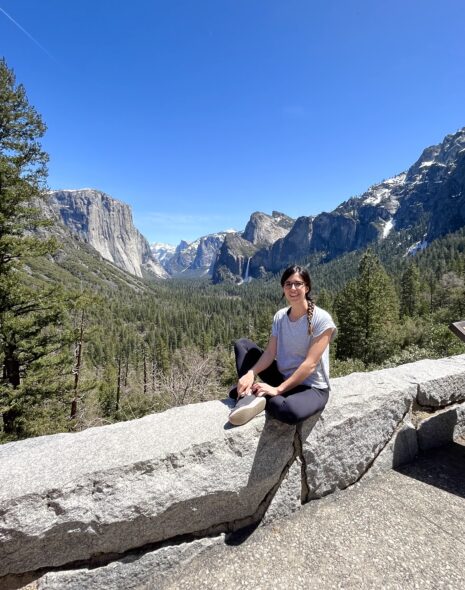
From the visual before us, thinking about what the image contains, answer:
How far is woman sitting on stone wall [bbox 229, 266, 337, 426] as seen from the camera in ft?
9.80

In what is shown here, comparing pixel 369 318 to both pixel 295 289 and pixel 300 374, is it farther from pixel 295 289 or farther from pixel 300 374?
pixel 300 374

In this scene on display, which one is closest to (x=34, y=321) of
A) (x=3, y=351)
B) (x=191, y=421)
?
(x=3, y=351)

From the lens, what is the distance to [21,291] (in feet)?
29.5

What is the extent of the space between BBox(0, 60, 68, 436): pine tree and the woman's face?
8.27 metres

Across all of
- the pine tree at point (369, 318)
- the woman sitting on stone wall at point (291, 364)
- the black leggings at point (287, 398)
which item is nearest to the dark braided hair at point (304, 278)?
the woman sitting on stone wall at point (291, 364)

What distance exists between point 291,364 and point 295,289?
0.86 m

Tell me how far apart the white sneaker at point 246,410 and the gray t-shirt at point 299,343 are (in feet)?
2.12

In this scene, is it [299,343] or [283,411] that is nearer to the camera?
[283,411]

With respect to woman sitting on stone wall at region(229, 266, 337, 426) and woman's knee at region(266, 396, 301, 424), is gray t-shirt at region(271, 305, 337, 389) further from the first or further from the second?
woman's knee at region(266, 396, 301, 424)

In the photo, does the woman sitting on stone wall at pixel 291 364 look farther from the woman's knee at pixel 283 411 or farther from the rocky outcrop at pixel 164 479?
the rocky outcrop at pixel 164 479

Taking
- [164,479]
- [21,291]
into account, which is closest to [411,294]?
[21,291]

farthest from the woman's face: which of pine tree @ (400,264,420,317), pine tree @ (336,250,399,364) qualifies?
pine tree @ (400,264,420,317)

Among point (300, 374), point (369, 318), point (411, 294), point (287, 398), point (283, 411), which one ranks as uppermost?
point (411, 294)

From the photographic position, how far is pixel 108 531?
2.49 meters
